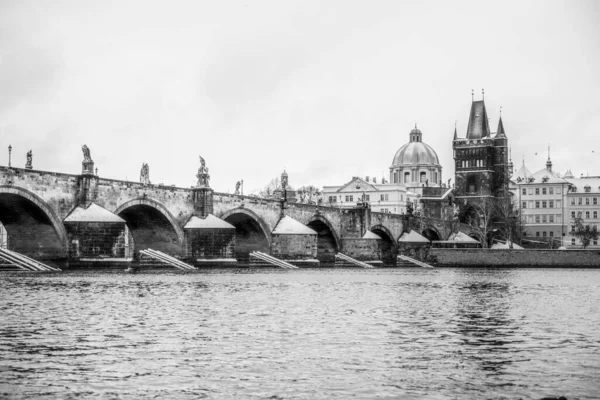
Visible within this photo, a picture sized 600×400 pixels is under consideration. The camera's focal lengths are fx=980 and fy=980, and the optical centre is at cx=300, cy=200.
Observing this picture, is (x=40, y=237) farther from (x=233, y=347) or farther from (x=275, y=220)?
(x=233, y=347)

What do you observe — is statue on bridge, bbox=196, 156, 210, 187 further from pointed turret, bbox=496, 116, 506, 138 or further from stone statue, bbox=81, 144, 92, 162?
pointed turret, bbox=496, 116, 506, 138

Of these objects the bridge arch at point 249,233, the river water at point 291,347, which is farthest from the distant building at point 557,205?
the river water at point 291,347

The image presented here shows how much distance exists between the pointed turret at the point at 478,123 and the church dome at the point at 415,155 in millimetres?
13475

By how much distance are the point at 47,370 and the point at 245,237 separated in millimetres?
59227

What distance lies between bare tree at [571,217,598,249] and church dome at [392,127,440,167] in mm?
40249

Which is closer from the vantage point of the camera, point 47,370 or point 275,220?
point 47,370

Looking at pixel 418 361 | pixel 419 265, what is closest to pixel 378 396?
pixel 418 361

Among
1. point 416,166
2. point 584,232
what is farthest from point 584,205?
point 416,166

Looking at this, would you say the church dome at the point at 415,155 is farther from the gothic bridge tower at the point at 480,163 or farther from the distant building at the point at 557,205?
the distant building at the point at 557,205

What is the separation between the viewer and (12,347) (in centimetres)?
1767

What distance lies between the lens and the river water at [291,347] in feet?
46.0

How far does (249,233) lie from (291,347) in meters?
55.8

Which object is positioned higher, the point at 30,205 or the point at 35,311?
the point at 30,205

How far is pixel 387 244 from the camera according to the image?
98.6 m
